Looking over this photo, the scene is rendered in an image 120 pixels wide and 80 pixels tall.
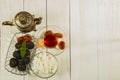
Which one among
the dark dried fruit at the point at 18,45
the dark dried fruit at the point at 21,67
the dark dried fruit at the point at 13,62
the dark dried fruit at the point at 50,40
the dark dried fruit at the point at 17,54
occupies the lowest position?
the dark dried fruit at the point at 21,67

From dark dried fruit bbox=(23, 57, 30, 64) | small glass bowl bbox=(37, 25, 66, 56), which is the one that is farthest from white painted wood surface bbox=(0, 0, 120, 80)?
dark dried fruit bbox=(23, 57, 30, 64)

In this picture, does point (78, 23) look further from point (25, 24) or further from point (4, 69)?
point (4, 69)

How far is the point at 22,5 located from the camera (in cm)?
120

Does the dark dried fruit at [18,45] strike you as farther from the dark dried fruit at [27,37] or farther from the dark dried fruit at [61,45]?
the dark dried fruit at [61,45]

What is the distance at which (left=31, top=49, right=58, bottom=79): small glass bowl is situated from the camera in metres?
1.14

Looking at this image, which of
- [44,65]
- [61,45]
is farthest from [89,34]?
[44,65]

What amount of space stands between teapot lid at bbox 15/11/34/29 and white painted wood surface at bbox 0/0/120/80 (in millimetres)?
68

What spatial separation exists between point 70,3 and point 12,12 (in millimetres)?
319

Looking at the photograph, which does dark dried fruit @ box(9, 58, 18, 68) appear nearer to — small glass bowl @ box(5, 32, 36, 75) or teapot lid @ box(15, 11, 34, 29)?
small glass bowl @ box(5, 32, 36, 75)

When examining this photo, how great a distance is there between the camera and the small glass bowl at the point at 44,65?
1.14 metres

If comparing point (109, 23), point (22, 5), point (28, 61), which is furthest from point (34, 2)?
point (109, 23)

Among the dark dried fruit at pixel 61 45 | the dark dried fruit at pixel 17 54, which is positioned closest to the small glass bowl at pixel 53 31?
the dark dried fruit at pixel 61 45

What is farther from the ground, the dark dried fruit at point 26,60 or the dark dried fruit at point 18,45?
the dark dried fruit at point 18,45

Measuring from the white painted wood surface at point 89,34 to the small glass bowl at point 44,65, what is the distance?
0.09 m
